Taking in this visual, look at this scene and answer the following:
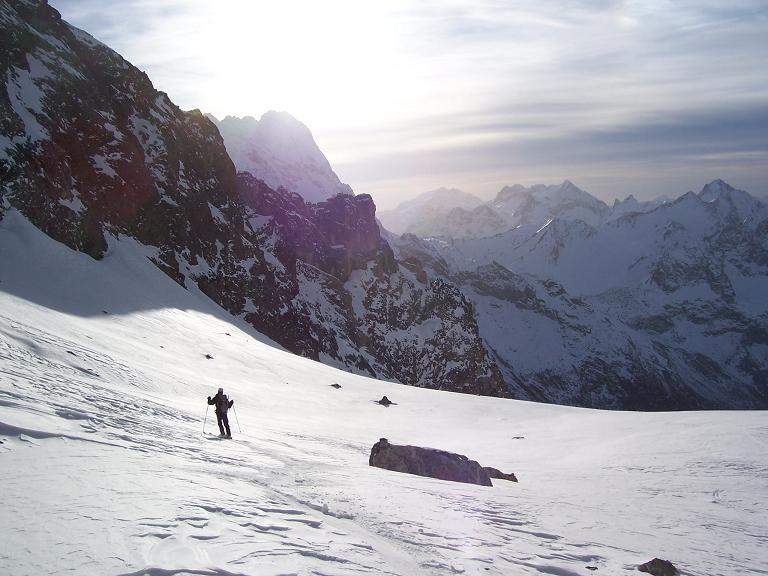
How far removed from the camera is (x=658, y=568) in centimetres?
898

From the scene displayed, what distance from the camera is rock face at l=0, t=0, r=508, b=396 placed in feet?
183

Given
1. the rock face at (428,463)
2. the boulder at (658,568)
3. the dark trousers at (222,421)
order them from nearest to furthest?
the boulder at (658,568), the rock face at (428,463), the dark trousers at (222,421)

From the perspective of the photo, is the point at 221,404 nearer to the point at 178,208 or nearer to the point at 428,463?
the point at 428,463

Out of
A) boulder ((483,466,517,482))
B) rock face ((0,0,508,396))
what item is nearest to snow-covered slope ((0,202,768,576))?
boulder ((483,466,517,482))

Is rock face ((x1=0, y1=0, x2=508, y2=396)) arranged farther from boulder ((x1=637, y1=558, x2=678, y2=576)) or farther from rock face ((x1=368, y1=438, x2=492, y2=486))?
boulder ((x1=637, y1=558, x2=678, y2=576))

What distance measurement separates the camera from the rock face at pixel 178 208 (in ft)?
183

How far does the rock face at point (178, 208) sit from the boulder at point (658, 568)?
47.2 m

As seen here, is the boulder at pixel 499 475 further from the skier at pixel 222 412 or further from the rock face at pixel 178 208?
the rock face at pixel 178 208

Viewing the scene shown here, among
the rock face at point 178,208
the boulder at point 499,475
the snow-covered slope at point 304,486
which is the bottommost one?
the boulder at point 499,475

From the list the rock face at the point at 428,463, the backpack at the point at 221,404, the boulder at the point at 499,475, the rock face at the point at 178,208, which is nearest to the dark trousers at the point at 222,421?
the backpack at the point at 221,404

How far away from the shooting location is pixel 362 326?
538 feet

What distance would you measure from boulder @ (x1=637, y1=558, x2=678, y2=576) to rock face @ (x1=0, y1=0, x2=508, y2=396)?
47.2 m

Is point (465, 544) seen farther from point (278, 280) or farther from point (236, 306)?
point (278, 280)

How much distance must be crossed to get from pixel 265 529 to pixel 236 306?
90.6 metres
